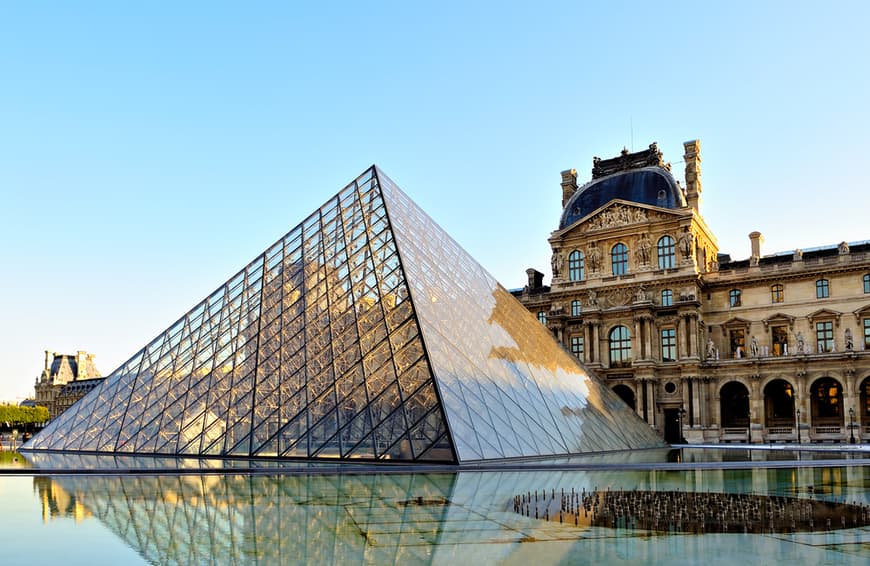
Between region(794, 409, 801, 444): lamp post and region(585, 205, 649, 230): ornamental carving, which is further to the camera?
region(585, 205, 649, 230): ornamental carving

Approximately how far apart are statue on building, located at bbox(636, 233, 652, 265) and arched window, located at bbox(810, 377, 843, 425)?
12453mm

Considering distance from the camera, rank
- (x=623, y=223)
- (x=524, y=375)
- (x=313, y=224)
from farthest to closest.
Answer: (x=623, y=223), (x=313, y=224), (x=524, y=375)

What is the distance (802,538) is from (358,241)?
19733 mm

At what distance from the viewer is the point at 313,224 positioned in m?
29.3

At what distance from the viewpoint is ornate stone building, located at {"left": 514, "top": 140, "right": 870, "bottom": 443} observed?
45.3m

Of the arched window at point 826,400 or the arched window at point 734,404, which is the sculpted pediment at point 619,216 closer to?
the arched window at point 734,404

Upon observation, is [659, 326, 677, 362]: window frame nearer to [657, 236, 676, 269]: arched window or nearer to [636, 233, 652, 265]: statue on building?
[657, 236, 676, 269]: arched window

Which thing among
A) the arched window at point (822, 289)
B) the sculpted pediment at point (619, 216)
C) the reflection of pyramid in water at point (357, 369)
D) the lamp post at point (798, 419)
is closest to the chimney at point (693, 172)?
the sculpted pediment at point (619, 216)

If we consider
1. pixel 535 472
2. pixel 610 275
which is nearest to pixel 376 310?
pixel 535 472

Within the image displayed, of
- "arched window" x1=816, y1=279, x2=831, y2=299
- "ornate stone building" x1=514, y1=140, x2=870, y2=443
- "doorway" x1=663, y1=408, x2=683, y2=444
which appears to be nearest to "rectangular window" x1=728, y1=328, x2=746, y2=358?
"ornate stone building" x1=514, y1=140, x2=870, y2=443

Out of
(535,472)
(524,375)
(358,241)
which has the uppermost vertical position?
(358,241)

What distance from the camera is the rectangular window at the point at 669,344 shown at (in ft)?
159

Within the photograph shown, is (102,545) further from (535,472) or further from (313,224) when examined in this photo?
(313,224)

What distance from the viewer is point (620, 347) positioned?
50.1 meters
